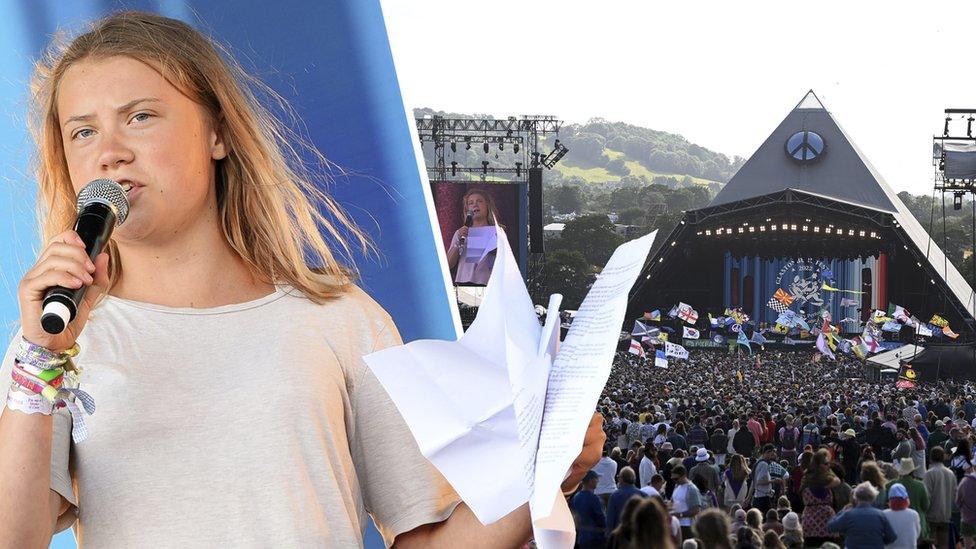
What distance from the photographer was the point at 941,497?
31.0ft

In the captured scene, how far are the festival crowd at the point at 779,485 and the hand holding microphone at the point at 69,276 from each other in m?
3.69

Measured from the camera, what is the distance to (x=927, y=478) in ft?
31.3

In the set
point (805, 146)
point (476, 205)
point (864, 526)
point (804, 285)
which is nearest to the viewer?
point (864, 526)

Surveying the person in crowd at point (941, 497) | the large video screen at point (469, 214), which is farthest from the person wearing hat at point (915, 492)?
the large video screen at point (469, 214)

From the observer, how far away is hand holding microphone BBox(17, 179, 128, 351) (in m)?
1.48

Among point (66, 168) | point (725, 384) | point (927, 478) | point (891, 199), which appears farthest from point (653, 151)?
point (66, 168)

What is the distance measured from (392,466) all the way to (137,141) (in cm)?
60

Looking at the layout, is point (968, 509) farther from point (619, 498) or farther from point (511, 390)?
point (511, 390)

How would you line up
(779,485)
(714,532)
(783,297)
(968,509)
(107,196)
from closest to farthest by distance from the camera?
(107,196) → (714,532) → (968,509) → (779,485) → (783,297)

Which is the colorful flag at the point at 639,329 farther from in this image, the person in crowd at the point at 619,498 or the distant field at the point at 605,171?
the distant field at the point at 605,171

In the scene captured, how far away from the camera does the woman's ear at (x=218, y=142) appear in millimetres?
1912

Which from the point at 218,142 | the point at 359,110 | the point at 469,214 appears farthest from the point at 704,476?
the point at 469,214

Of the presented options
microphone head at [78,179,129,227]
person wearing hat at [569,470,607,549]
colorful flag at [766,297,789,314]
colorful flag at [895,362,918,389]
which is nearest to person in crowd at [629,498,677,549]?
person wearing hat at [569,470,607,549]

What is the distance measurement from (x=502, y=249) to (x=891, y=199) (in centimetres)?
5422
